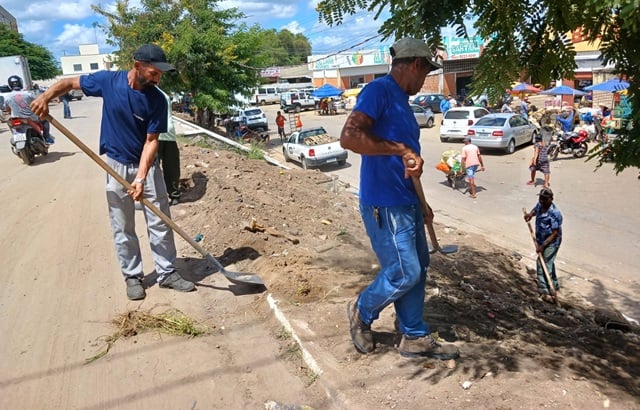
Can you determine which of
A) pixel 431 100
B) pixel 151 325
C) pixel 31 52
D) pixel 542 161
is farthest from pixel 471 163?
pixel 31 52

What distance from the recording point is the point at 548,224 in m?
Result: 6.74

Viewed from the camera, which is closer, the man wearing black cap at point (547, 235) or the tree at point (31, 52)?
the man wearing black cap at point (547, 235)

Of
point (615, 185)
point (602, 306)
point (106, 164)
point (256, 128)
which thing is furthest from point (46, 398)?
point (256, 128)

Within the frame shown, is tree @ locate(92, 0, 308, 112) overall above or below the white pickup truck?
above

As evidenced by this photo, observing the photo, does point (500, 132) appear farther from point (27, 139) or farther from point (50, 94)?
point (50, 94)

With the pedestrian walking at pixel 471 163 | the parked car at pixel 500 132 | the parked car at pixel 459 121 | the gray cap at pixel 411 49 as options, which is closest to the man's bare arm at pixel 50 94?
the gray cap at pixel 411 49

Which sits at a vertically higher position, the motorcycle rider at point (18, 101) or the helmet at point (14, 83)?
the helmet at point (14, 83)

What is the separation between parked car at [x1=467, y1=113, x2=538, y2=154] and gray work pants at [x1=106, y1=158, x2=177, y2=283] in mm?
16063

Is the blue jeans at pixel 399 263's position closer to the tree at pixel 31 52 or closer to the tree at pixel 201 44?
the tree at pixel 201 44

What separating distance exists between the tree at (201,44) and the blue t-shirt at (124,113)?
47.8 ft

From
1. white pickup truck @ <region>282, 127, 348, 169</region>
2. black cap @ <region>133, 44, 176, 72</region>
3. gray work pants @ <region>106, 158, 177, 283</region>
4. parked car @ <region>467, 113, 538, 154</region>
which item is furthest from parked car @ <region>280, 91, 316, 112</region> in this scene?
black cap @ <region>133, 44, 176, 72</region>

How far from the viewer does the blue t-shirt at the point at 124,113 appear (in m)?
4.16

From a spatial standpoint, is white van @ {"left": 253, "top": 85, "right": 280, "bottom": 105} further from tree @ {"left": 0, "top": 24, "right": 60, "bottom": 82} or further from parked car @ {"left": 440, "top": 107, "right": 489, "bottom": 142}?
parked car @ {"left": 440, "top": 107, "right": 489, "bottom": 142}

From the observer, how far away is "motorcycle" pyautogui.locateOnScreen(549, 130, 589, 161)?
55.8 feet
